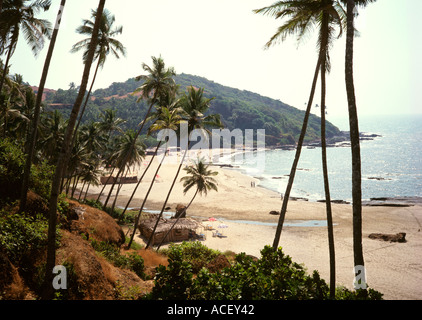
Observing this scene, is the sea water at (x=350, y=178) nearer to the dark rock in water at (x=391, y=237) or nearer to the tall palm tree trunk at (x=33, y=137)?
the dark rock in water at (x=391, y=237)

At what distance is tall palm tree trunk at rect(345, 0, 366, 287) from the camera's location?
726 cm

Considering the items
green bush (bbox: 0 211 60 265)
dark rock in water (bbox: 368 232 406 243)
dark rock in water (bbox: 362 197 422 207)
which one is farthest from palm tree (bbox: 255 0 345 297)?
dark rock in water (bbox: 362 197 422 207)

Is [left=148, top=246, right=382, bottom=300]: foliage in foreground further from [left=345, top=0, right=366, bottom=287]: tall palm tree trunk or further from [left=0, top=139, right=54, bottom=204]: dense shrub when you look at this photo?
[left=0, top=139, right=54, bottom=204]: dense shrub

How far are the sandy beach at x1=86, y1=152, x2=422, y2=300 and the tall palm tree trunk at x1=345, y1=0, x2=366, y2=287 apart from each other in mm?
11590

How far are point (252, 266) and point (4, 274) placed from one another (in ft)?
20.0

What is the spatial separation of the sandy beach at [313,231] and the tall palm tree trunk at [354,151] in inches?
456

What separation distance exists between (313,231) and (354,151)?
80.6 feet

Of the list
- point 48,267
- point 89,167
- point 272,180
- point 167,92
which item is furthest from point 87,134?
point 272,180

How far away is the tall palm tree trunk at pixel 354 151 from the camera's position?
7262 millimetres

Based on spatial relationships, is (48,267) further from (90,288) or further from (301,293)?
(301,293)

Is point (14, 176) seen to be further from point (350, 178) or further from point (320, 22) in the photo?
point (350, 178)

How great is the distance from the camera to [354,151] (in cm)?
738

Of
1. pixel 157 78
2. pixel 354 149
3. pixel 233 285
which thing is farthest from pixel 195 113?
pixel 233 285

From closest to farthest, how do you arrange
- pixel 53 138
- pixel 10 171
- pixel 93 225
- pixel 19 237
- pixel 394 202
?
1. pixel 19 237
2. pixel 10 171
3. pixel 93 225
4. pixel 53 138
5. pixel 394 202
